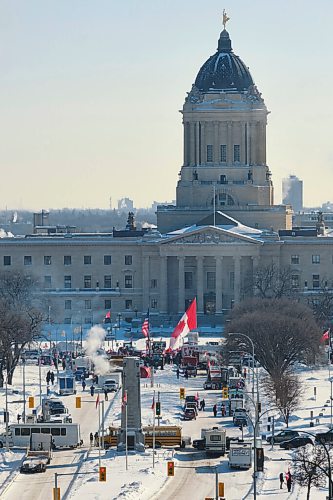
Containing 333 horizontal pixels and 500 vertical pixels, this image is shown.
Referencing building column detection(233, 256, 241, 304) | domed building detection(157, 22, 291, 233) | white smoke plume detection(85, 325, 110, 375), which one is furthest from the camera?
domed building detection(157, 22, 291, 233)

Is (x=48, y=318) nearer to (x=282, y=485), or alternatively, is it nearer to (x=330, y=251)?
(x=330, y=251)

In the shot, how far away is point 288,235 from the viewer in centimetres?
17538

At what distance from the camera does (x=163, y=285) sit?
172m

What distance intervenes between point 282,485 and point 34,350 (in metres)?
57.7

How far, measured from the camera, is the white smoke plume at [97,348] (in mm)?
121938

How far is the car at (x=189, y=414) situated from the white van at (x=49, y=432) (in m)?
10.3

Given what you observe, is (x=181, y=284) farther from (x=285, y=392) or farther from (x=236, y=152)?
(x=285, y=392)

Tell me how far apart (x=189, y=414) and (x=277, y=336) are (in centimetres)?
1755

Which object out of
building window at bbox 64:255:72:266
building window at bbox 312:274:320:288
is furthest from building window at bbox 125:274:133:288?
building window at bbox 312:274:320:288

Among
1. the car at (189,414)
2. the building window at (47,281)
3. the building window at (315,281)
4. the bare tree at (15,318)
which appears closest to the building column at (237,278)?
the building window at (315,281)

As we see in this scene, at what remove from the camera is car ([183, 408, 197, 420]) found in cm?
10169

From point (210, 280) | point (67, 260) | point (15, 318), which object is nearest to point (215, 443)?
point (15, 318)

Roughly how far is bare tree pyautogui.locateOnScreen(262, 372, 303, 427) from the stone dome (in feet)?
259

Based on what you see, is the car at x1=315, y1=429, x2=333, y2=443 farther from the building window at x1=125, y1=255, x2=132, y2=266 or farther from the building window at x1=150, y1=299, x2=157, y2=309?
the building window at x1=125, y1=255, x2=132, y2=266
